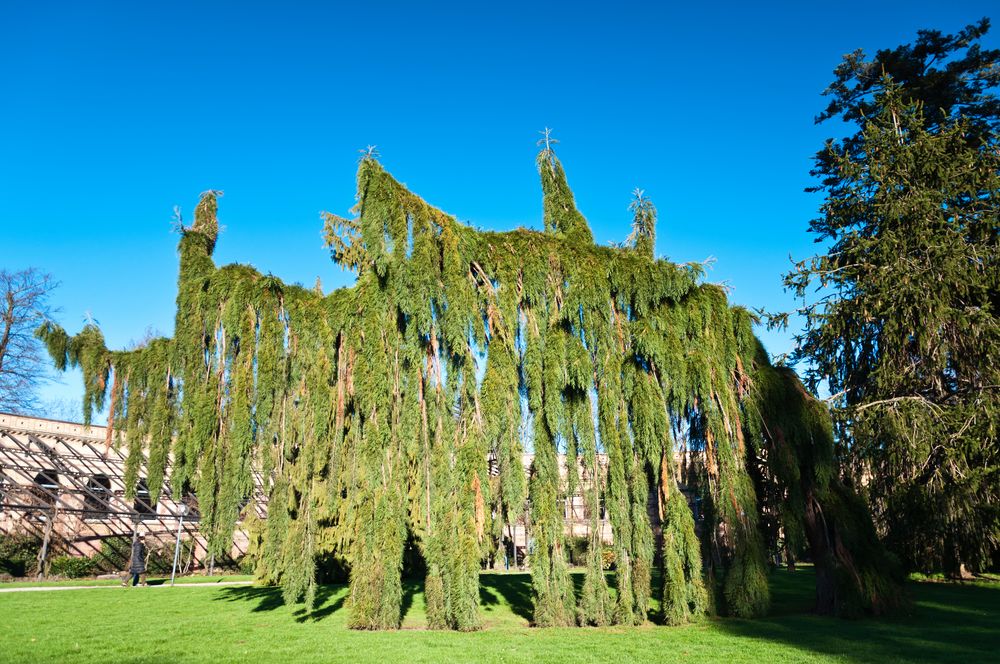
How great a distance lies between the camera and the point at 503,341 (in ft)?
32.8

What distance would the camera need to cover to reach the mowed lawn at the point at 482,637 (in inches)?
297

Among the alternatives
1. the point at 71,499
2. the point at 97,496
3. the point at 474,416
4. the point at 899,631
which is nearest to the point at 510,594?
the point at 474,416

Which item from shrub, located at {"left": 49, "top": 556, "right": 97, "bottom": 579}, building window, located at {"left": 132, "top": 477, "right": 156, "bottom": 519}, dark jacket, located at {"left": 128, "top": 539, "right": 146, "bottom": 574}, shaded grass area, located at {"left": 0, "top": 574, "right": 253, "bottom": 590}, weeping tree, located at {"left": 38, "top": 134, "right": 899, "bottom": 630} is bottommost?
shaded grass area, located at {"left": 0, "top": 574, "right": 253, "bottom": 590}

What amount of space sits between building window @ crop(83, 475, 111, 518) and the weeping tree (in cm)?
1163

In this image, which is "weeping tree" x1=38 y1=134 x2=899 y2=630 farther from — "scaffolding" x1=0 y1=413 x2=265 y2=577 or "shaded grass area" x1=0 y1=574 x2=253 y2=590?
"shaded grass area" x1=0 y1=574 x2=253 y2=590

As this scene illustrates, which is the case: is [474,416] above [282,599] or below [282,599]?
above

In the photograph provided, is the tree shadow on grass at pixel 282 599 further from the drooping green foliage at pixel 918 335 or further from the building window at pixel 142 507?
the drooping green foliage at pixel 918 335

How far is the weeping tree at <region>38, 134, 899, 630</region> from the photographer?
30.5 feet

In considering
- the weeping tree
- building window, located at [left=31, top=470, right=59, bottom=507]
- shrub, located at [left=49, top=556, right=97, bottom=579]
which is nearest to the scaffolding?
building window, located at [left=31, top=470, right=59, bottom=507]

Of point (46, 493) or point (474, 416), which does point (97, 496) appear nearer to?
point (46, 493)

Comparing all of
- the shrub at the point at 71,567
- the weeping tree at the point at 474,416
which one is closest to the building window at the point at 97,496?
the shrub at the point at 71,567

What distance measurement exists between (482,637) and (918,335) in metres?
12.7

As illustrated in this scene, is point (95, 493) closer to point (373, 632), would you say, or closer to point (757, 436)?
point (373, 632)

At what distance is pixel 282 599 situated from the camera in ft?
46.9
